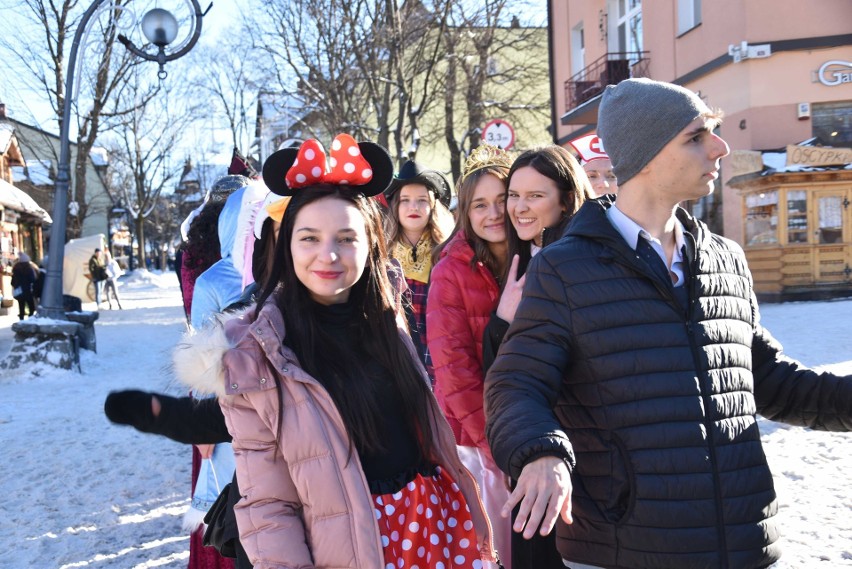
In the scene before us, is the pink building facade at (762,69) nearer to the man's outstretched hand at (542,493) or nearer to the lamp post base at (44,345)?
the lamp post base at (44,345)

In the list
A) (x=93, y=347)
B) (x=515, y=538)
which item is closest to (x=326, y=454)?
(x=515, y=538)

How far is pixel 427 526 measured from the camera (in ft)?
7.05

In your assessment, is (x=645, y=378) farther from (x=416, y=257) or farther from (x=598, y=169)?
(x=416, y=257)

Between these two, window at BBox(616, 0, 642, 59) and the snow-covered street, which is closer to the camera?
the snow-covered street

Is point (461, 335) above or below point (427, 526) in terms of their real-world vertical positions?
above

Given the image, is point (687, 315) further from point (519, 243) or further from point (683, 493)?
point (519, 243)

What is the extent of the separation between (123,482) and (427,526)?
466 centimetres

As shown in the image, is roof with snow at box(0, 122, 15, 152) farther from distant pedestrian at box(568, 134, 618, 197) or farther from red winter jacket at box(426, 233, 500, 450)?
red winter jacket at box(426, 233, 500, 450)

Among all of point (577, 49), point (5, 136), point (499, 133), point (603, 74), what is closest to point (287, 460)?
point (499, 133)

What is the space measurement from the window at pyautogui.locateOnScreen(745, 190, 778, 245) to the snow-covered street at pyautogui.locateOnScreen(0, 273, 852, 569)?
4608mm

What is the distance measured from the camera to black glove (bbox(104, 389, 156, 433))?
2.05 m

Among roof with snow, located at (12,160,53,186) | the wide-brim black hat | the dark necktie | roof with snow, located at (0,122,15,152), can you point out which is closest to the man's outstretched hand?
the dark necktie

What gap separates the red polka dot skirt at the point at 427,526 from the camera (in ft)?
6.77

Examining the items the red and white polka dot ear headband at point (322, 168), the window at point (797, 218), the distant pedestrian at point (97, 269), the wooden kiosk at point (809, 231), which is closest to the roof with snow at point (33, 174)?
the distant pedestrian at point (97, 269)
